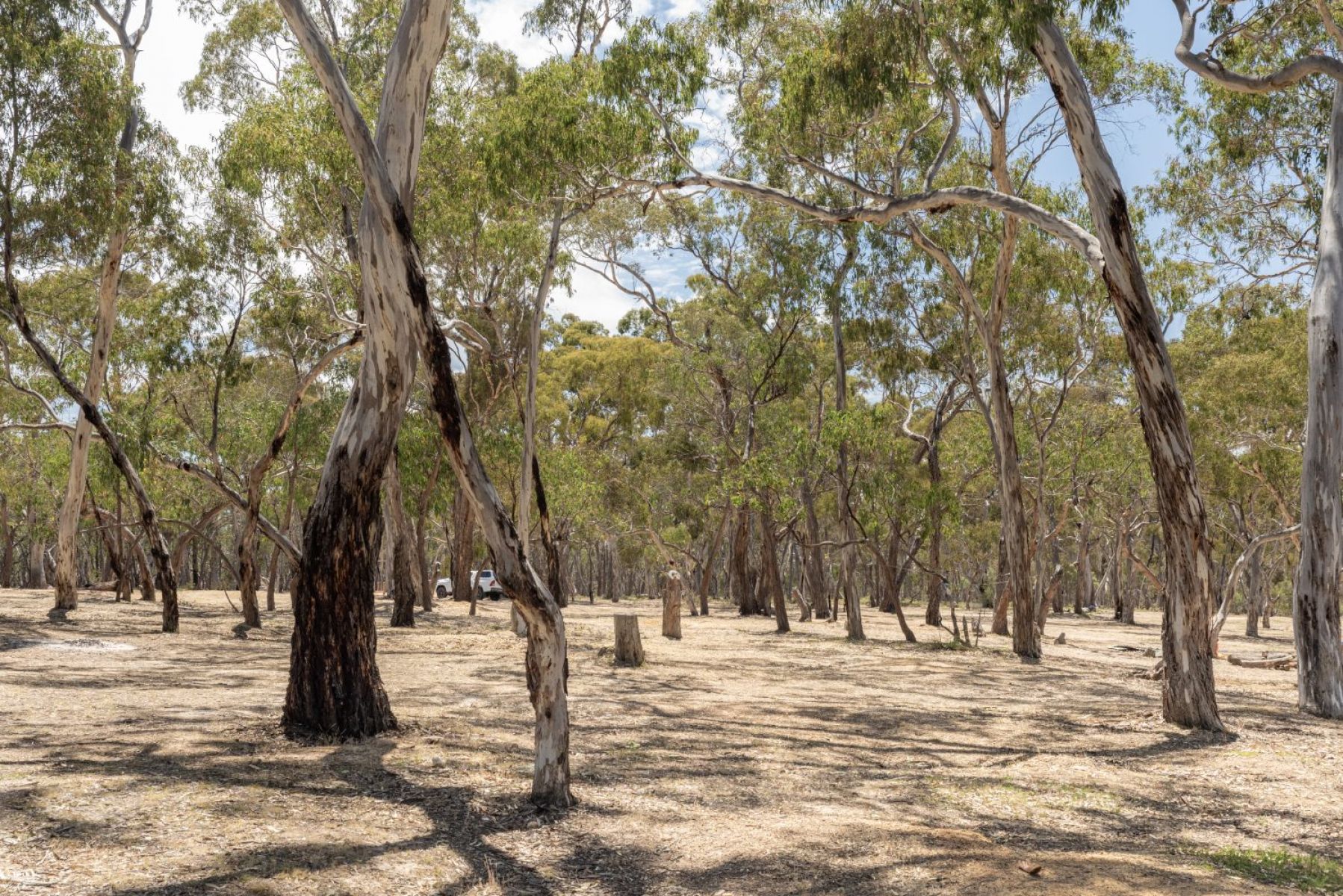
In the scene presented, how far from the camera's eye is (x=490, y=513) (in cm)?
585

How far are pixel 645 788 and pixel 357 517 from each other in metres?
2.82

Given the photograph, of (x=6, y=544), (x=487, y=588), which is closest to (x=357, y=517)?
(x=487, y=588)

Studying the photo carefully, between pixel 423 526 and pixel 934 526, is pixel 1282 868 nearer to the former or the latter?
pixel 934 526

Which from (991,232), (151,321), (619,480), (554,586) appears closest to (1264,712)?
(991,232)

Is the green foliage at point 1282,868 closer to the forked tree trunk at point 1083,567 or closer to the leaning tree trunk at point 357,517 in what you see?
the leaning tree trunk at point 357,517

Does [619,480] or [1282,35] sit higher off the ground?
[1282,35]

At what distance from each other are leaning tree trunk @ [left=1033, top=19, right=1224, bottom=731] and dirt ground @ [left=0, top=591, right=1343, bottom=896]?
2.03 ft

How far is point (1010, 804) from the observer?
6758 mm

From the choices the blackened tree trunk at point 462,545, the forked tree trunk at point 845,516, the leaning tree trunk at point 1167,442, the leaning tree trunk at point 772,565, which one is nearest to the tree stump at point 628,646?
the forked tree trunk at point 845,516

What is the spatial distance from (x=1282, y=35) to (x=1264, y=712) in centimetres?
828

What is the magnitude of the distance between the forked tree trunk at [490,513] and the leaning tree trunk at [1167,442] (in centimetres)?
591

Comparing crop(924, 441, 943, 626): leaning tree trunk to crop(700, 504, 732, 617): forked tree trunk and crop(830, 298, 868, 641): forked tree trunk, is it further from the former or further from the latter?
crop(700, 504, 732, 617): forked tree trunk

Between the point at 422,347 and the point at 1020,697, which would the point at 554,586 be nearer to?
the point at 1020,697

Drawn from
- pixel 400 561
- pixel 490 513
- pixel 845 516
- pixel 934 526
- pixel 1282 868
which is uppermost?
pixel 845 516
